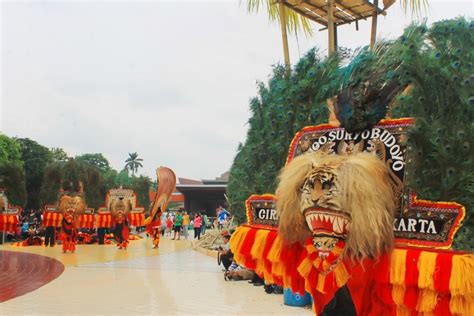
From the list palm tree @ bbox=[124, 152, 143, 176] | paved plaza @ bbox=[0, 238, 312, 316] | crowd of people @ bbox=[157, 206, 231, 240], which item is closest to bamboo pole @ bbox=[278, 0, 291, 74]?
paved plaza @ bbox=[0, 238, 312, 316]

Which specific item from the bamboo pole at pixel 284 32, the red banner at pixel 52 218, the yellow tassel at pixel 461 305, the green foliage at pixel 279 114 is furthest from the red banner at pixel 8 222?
the yellow tassel at pixel 461 305

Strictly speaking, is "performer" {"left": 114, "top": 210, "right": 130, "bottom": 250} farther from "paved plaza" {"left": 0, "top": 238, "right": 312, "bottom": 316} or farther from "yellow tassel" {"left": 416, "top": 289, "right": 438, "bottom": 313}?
"yellow tassel" {"left": 416, "top": 289, "right": 438, "bottom": 313}

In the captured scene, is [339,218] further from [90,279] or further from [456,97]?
[90,279]

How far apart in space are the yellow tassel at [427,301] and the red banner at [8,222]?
17026 mm

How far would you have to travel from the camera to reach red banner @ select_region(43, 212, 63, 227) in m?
15.9

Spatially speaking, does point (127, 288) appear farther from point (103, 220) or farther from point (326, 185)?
point (103, 220)

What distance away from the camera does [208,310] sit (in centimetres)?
657

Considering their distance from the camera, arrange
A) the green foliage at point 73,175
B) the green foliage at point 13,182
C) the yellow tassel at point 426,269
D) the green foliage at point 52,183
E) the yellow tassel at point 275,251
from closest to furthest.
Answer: the yellow tassel at point 426,269 → the yellow tassel at point 275,251 → the green foliage at point 13,182 → the green foliage at point 73,175 → the green foliage at point 52,183

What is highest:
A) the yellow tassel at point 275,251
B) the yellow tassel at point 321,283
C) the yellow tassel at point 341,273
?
the yellow tassel at point 275,251

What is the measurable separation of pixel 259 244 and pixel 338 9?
600 cm

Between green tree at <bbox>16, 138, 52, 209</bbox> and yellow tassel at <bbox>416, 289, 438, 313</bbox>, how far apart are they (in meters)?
28.0

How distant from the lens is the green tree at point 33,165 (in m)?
28.0

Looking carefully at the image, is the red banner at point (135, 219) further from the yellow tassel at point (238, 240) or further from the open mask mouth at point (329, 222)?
the open mask mouth at point (329, 222)

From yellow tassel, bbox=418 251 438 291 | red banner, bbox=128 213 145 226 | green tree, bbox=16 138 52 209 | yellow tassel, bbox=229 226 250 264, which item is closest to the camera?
yellow tassel, bbox=418 251 438 291
